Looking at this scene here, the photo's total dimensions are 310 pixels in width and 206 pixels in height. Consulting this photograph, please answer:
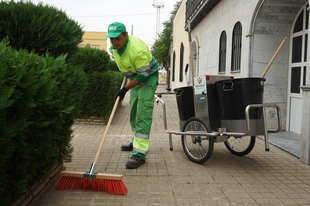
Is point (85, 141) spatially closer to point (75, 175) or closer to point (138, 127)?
point (138, 127)

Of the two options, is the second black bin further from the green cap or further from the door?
the door

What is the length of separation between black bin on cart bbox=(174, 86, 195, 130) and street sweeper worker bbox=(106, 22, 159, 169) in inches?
20.0

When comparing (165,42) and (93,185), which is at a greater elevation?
(165,42)

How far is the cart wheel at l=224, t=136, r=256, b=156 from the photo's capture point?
4.84m

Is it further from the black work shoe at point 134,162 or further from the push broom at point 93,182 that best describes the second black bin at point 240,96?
the push broom at point 93,182

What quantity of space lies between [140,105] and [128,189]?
1.39m

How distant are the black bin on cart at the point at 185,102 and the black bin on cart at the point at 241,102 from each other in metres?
0.67

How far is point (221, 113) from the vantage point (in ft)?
14.1

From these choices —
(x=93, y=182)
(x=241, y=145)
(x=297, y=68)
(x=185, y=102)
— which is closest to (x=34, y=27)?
(x=93, y=182)

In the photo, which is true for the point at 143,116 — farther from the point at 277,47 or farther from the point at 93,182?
the point at 277,47

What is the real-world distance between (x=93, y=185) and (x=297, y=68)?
18.0 ft

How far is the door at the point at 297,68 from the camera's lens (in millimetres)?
6492

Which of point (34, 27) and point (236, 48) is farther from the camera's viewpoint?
point (236, 48)

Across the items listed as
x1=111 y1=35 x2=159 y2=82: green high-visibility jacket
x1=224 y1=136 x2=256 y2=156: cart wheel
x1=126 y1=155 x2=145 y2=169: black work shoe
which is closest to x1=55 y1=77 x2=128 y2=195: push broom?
x1=126 y1=155 x2=145 y2=169: black work shoe
